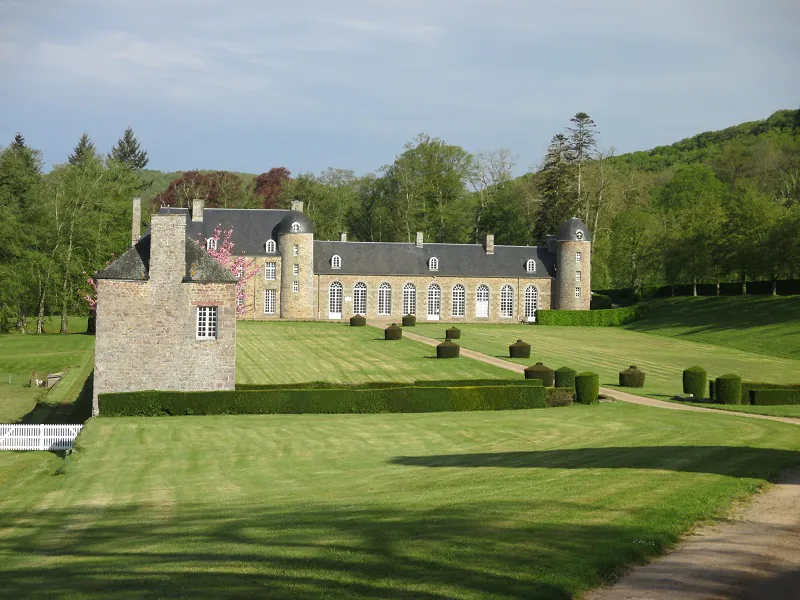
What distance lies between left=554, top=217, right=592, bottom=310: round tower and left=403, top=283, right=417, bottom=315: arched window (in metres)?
12.1

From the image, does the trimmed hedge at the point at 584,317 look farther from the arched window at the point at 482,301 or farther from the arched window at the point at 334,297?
the arched window at the point at 334,297

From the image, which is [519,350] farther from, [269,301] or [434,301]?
[269,301]

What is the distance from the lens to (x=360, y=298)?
242ft

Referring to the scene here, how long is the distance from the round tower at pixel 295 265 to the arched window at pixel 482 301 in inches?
559

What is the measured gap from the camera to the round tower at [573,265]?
7431 cm

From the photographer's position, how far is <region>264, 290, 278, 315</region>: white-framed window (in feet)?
234

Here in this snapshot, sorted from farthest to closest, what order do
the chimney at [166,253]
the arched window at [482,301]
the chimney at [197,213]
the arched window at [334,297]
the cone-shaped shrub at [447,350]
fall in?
1. the arched window at [482,301]
2. the arched window at [334,297]
3. the chimney at [197,213]
4. the cone-shaped shrub at [447,350]
5. the chimney at [166,253]

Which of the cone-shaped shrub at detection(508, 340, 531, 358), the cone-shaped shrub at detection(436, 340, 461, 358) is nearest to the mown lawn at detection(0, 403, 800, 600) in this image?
the cone-shaped shrub at detection(436, 340, 461, 358)

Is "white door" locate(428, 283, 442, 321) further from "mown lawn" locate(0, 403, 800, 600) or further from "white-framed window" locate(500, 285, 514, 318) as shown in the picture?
"mown lawn" locate(0, 403, 800, 600)

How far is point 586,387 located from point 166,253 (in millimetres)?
17596

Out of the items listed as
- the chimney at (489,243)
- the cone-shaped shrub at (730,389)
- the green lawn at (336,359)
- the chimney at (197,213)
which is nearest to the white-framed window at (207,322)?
the green lawn at (336,359)

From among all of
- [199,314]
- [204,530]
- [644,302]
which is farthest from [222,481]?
[644,302]

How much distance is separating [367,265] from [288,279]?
22.4 feet

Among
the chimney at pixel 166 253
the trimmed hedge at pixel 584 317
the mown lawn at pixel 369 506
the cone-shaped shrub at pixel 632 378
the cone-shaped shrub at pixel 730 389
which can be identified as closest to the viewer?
the mown lawn at pixel 369 506
